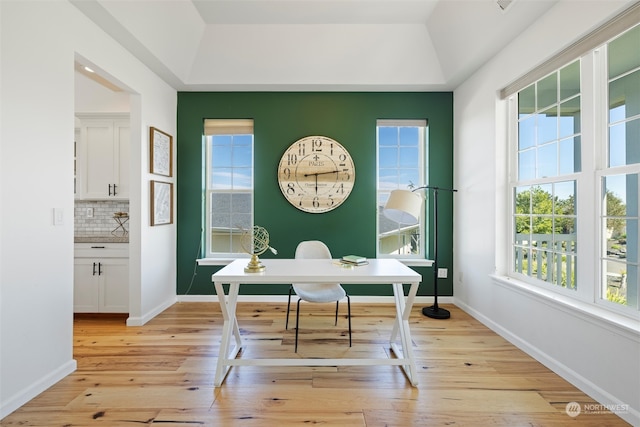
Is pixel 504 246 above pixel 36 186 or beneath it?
beneath

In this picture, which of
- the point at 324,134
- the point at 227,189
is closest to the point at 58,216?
the point at 227,189

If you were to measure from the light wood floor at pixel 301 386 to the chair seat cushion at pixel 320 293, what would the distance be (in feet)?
1.29

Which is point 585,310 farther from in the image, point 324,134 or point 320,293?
point 324,134

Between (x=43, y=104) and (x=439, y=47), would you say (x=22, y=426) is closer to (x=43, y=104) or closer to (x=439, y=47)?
(x=43, y=104)

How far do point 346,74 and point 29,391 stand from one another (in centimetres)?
370

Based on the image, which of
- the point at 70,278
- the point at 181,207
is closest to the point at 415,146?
the point at 181,207

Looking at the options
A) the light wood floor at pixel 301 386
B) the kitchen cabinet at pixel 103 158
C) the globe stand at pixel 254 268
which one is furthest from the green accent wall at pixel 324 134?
the globe stand at pixel 254 268

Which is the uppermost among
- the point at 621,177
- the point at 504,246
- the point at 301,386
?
the point at 621,177

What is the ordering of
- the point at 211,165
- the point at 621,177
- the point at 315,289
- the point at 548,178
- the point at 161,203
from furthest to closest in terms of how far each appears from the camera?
1. the point at 211,165
2. the point at 161,203
3. the point at 315,289
4. the point at 548,178
5. the point at 621,177

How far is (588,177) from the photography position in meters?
1.94

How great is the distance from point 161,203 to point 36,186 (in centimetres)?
147

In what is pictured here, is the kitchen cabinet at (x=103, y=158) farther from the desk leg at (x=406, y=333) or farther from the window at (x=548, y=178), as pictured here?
the window at (x=548, y=178)

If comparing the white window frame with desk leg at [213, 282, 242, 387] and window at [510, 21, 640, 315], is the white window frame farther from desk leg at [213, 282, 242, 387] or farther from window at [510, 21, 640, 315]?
window at [510, 21, 640, 315]

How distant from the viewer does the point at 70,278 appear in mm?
2109
